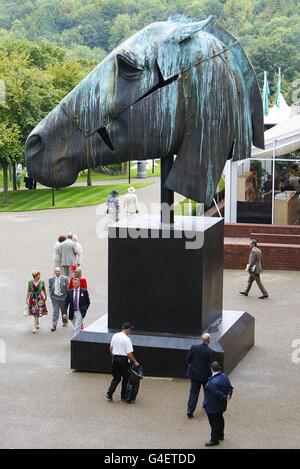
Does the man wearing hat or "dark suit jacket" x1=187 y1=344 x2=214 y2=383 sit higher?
the man wearing hat

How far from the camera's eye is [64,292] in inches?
656

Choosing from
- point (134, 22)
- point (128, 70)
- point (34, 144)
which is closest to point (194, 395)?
point (34, 144)

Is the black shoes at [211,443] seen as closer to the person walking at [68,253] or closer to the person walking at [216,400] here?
the person walking at [216,400]

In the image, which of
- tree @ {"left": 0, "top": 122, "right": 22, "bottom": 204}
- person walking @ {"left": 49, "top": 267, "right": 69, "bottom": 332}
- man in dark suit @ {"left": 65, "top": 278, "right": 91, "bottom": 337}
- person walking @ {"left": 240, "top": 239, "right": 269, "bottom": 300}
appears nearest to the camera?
man in dark suit @ {"left": 65, "top": 278, "right": 91, "bottom": 337}

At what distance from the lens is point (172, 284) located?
46.2 feet

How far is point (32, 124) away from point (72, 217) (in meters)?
5.82

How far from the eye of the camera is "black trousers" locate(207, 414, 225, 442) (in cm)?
1120

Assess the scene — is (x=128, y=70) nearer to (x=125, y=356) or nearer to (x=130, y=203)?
(x=125, y=356)

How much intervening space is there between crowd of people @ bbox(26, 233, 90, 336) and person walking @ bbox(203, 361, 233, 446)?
4697mm

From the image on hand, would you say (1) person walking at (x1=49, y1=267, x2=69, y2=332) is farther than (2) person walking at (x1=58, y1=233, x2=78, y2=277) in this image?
No

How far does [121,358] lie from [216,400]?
1.96 m

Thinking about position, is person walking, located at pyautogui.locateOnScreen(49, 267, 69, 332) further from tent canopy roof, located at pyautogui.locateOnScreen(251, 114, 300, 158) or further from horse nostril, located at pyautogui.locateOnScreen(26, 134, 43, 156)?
tent canopy roof, located at pyautogui.locateOnScreen(251, 114, 300, 158)

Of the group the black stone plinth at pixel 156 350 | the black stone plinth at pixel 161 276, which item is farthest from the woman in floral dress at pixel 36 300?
the black stone plinth at pixel 161 276

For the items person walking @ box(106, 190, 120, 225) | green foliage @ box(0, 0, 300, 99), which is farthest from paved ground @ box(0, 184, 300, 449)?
green foliage @ box(0, 0, 300, 99)
